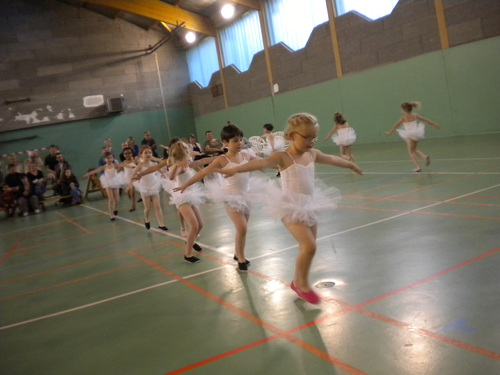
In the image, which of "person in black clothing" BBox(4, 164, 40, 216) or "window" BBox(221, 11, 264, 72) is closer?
"person in black clothing" BBox(4, 164, 40, 216)

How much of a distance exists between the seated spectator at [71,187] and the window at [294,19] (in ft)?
32.8

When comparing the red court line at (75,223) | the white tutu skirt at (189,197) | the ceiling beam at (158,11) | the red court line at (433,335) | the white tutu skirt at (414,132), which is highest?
the ceiling beam at (158,11)

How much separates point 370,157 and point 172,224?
6.75 meters

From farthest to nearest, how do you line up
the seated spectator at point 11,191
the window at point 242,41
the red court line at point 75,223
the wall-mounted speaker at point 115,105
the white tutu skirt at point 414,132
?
1. the wall-mounted speaker at point 115,105
2. the window at point 242,41
3. the seated spectator at point 11,191
4. the red court line at point 75,223
5. the white tutu skirt at point 414,132

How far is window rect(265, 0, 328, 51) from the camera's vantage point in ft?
58.0

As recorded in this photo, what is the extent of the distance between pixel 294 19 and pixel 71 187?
34.3ft

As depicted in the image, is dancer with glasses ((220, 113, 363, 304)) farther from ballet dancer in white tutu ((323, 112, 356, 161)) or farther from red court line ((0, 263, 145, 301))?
ballet dancer in white tutu ((323, 112, 356, 161))

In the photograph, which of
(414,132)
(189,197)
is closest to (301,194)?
(189,197)

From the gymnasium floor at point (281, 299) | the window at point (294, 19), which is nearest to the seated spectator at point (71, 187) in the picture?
the gymnasium floor at point (281, 299)

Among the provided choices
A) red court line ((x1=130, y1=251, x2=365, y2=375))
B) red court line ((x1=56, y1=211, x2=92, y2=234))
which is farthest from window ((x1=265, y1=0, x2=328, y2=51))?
red court line ((x1=130, y1=251, x2=365, y2=375))

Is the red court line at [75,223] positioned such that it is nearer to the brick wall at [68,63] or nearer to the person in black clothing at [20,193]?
the person in black clothing at [20,193]

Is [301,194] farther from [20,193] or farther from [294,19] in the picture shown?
[294,19]

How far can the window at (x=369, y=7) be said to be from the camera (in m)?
15.3

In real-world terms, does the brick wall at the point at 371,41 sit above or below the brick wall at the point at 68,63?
below
